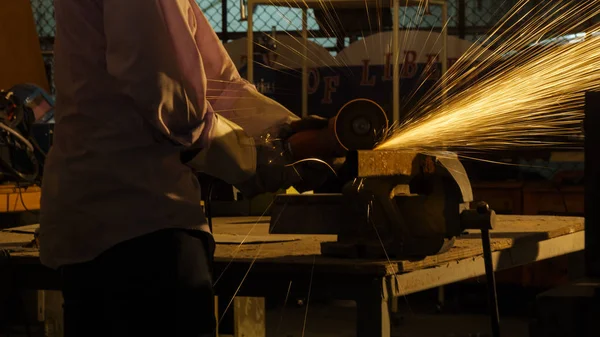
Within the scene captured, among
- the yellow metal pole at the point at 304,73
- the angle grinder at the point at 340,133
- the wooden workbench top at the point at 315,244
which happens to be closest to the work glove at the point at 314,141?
the angle grinder at the point at 340,133

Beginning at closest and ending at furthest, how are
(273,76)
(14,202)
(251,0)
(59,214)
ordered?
(59,214) < (14,202) < (251,0) < (273,76)

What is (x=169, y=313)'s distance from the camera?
6.68 ft

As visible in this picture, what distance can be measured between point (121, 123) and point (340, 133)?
52cm

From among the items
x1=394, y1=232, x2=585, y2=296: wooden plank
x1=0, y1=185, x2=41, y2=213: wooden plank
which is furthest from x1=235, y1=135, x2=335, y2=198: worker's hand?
x1=0, y1=185, x2=41, y2=213: wooden plank

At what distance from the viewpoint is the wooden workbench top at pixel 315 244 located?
7.25ft

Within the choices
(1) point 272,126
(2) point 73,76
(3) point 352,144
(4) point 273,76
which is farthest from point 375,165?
(4) point 273,76

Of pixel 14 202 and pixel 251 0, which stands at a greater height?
pixel 251 0

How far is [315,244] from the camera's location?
2713 mm

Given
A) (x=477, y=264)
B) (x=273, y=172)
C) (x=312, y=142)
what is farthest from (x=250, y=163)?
(x=477, y=264)

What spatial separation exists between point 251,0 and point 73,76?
364 centimetres

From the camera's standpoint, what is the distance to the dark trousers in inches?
80.0

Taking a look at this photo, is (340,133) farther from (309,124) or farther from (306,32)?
(306,32)

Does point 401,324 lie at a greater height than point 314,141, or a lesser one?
lesser

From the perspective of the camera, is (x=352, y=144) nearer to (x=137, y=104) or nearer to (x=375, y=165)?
(x=375, y=165)
